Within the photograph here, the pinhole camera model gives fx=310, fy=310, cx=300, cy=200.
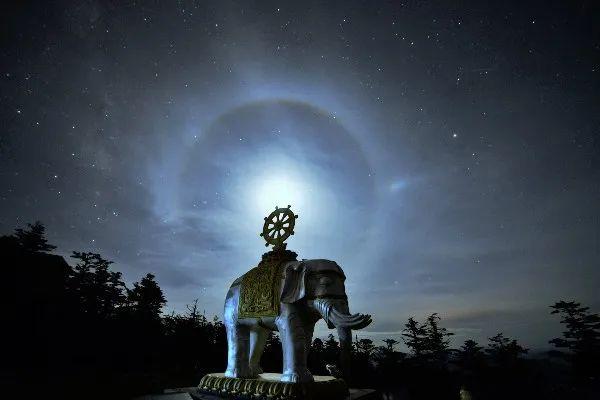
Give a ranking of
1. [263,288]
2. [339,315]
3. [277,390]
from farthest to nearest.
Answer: [263,288], [339,315], [277,390]

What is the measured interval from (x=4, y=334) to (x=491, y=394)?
79.7 feet

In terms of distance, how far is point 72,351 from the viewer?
47.9 feet

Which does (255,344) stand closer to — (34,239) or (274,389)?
(274,389)

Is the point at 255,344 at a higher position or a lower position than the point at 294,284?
lower

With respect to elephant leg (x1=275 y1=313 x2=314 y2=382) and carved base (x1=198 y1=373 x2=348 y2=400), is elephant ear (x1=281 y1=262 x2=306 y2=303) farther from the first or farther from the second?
carved base (x1=198 y1=373 x2=348 y2=400)

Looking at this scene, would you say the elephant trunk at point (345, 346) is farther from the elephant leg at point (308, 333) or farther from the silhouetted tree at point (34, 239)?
the silhouetted tree at point (34, 239)

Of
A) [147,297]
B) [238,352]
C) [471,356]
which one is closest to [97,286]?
[147,297]

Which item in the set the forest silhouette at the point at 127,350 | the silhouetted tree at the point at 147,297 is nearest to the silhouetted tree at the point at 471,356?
the forest silhouette at the point at 127,350

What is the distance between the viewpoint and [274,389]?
4.59 metres

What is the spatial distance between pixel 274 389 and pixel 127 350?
14714mm

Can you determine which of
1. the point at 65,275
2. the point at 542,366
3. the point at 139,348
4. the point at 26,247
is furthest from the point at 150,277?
the point at 542,366

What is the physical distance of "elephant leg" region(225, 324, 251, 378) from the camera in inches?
225

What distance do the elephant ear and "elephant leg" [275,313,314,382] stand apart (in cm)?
29

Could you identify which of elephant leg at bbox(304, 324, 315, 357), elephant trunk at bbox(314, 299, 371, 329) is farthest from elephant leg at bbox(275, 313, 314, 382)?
elephant trunk at bbox(314, 299, 371, 329)
